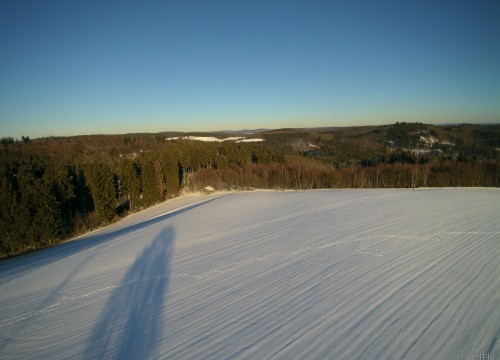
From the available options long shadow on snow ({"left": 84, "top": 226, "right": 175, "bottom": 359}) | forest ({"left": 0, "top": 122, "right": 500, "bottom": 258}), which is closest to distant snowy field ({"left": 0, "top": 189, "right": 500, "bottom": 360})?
long shadow on snow ({"left": 84, "top": 226, "right": 175, "bottom": 359})

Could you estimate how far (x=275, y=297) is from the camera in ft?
21.9

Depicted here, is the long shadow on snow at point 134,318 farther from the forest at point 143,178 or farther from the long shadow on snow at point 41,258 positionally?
the forest at point 143,178

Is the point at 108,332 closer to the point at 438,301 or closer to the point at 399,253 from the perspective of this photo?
the point at 438,301

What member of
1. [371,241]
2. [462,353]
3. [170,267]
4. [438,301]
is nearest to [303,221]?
[371,241]

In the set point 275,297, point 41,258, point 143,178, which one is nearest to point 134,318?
point 275,297

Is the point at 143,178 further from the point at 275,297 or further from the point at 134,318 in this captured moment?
the point at 275,297

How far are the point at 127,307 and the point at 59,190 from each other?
89.5 ft

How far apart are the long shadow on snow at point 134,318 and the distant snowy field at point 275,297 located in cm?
3

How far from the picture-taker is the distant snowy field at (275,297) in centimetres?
497

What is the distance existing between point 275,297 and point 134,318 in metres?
3.13

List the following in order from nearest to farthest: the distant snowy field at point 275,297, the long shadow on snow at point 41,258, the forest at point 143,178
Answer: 1. the distant snowy field at point 275,297
2. the long shadow on snow at point 41,258
3. the forest at point 143,178

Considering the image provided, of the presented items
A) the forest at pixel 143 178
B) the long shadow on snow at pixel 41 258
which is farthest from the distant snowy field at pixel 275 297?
the forest at pixel 143 178

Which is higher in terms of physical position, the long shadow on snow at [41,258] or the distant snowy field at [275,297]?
the distant snowy field at [275,297]

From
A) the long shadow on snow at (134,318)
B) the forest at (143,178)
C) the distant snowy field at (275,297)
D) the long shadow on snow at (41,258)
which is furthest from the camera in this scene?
the forest at (143,178)
